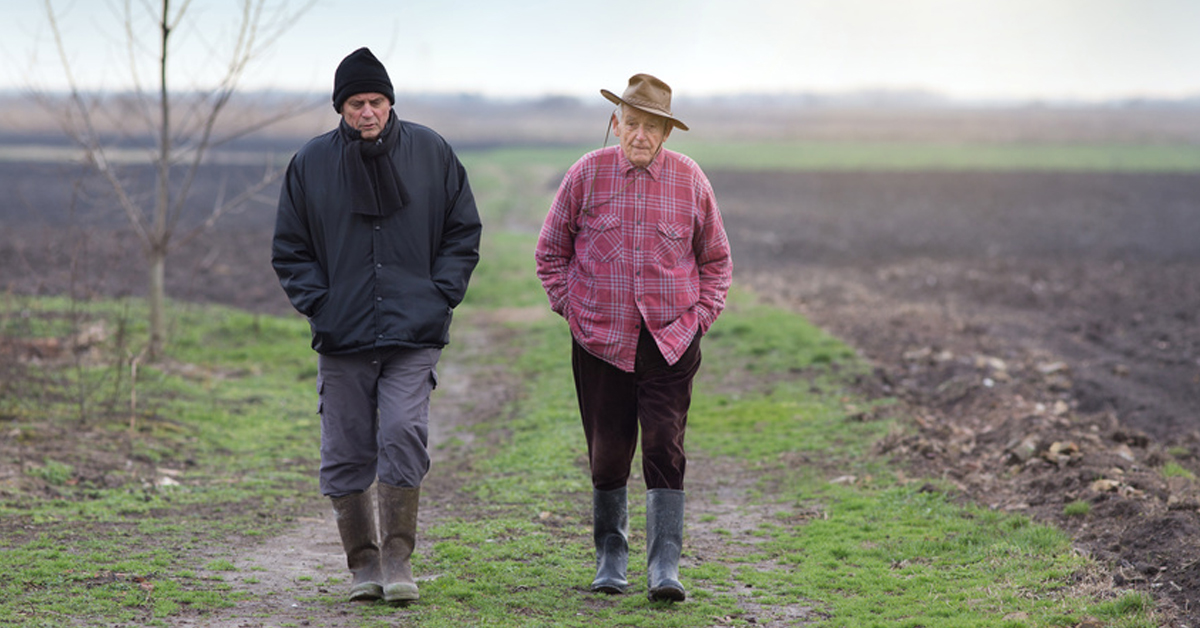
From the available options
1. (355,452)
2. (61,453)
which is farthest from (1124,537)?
(61,453)

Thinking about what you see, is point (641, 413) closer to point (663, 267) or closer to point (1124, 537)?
point (663, 267)

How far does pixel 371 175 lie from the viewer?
4.95m

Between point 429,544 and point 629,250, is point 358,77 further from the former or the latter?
point 429,544

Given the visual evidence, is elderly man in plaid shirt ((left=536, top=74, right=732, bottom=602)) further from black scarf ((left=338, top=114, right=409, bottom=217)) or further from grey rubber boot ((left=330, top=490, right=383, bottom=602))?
grey rubber boot ((left=330, top=490, right=383, bottom=602))

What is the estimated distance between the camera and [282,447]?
9406 millimetres

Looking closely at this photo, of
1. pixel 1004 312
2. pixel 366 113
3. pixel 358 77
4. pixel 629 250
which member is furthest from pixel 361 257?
pixel 1004 312

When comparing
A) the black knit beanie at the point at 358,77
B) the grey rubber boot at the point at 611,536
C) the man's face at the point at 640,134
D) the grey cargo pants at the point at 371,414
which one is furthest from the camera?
the grey rubber boot at the point at 611,536

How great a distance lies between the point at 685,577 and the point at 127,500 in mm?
3671

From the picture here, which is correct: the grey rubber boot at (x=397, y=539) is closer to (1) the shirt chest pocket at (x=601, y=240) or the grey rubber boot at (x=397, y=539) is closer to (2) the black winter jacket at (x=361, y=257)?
(2) the black winter jacket at (x=361, y=257)

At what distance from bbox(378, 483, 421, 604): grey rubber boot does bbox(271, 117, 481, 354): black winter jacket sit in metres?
0.65

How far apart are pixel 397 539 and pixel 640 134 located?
6.66 feet

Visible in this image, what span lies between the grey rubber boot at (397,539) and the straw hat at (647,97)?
6.21 ft

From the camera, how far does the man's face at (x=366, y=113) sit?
4.93 meters

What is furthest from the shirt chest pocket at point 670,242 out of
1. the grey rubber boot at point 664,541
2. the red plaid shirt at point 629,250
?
the grey rubber boot at point 664,541
